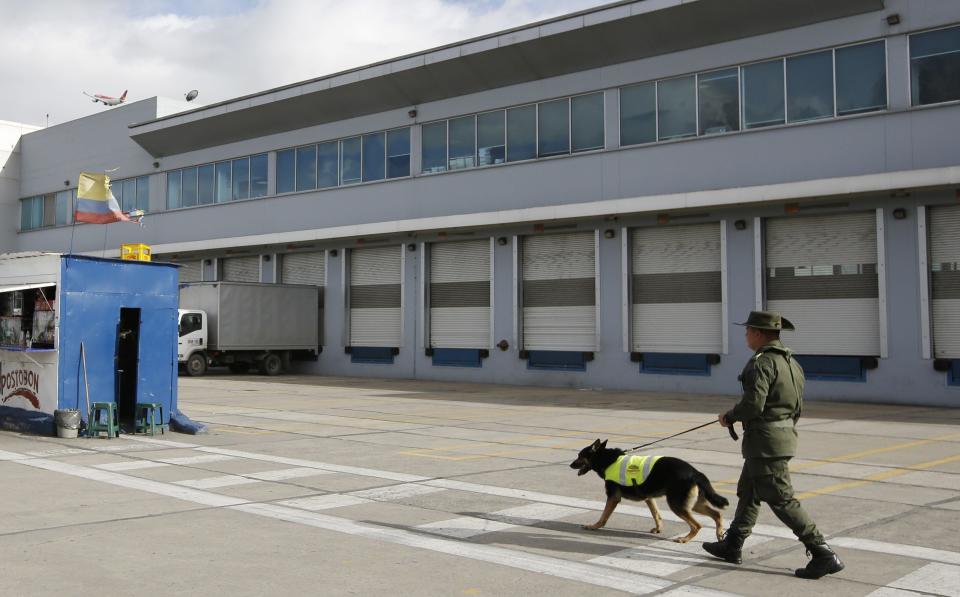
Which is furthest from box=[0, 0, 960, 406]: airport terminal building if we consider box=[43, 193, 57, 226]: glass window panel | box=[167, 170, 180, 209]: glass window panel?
box=[43, 193, 57, 226]: glass window panel

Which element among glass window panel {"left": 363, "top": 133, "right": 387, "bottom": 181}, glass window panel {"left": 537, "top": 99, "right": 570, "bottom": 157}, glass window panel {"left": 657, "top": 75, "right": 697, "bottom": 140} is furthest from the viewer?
glass window panel {"left": 363, "top": 133, "right": 387, "bottom": 181}

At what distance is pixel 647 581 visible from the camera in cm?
621

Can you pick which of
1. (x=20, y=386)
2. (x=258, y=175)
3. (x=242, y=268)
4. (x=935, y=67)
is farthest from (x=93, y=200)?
(x=242, y=268)

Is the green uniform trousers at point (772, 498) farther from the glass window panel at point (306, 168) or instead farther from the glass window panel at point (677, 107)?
the glass window panel at point (306, 168)

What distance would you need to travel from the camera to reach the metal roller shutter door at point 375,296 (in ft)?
110

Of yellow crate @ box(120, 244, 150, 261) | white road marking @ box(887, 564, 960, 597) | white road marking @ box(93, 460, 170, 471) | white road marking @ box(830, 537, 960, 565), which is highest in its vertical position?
yellow crate @ box(120, 244, 150, 261)

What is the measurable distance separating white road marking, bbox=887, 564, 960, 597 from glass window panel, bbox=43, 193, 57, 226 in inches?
1962

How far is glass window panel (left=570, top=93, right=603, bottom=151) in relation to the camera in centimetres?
2797

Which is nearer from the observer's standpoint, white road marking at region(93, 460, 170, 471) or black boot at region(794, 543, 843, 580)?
black boot at region(794, 543, 843, 580)

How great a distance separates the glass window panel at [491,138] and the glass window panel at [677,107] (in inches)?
228

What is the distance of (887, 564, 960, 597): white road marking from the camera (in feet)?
19.6

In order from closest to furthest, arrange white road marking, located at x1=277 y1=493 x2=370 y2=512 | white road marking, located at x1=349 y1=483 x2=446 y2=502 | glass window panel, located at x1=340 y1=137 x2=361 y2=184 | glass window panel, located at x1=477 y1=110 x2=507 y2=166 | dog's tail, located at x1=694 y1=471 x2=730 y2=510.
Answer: dog's tail, located at x1=694 y1=471 x2=730 y2=510 → white road marking, located at x1=277 y1=493 x2=370 y2=512 → white road marking, located at x1=349 y1=483 x2=446 y2=502 → glass window panel, located at x1=477 y1=110 x2=507 y2=166 → glass window panel, located at x1=340 y1=137 x2=361 y2=184

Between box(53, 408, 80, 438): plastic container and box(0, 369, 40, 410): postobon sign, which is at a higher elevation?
box(0, 369, 40, 410): postobon sign

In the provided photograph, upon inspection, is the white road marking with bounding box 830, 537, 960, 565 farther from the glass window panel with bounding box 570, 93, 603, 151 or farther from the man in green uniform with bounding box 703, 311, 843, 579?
the glass window panel with bounding box 570, 93, 603, 151
